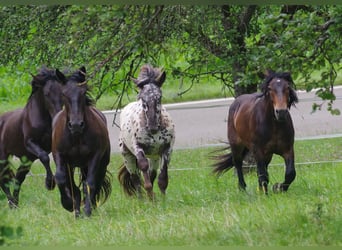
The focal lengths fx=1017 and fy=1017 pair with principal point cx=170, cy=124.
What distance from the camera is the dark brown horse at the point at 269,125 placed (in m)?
12.7

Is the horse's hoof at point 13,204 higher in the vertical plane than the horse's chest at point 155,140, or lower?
lower

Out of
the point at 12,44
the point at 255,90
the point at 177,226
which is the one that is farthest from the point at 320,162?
the point at 177,226

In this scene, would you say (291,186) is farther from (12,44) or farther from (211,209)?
(12,44)

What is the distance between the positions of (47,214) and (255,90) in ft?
20.0

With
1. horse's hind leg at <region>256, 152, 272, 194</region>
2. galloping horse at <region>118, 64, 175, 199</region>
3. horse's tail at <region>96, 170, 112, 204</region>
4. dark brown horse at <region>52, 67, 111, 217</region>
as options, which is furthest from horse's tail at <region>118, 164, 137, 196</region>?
horse's hind leg at <region>256, 152, 272, 194</region>

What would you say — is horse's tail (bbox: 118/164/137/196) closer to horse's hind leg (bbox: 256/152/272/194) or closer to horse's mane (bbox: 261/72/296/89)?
horse's hind leg (bbox: 256/152/272/194)

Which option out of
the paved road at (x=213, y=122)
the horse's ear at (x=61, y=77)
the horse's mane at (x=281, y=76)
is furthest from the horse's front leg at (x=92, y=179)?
the paved road at (x=213, y=122)

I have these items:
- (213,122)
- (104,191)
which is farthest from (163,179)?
(213,122)

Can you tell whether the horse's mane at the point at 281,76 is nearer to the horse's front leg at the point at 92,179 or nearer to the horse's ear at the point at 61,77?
the horse's front leg at the point at 92,179

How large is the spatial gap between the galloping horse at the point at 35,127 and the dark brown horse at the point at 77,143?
4.74 ft

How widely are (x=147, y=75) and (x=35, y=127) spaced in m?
1.95

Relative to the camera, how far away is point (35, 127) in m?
14.5

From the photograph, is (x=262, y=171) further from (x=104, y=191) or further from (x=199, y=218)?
(x=199, y=218)

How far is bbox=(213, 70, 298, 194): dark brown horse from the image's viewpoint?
12.7 meters
